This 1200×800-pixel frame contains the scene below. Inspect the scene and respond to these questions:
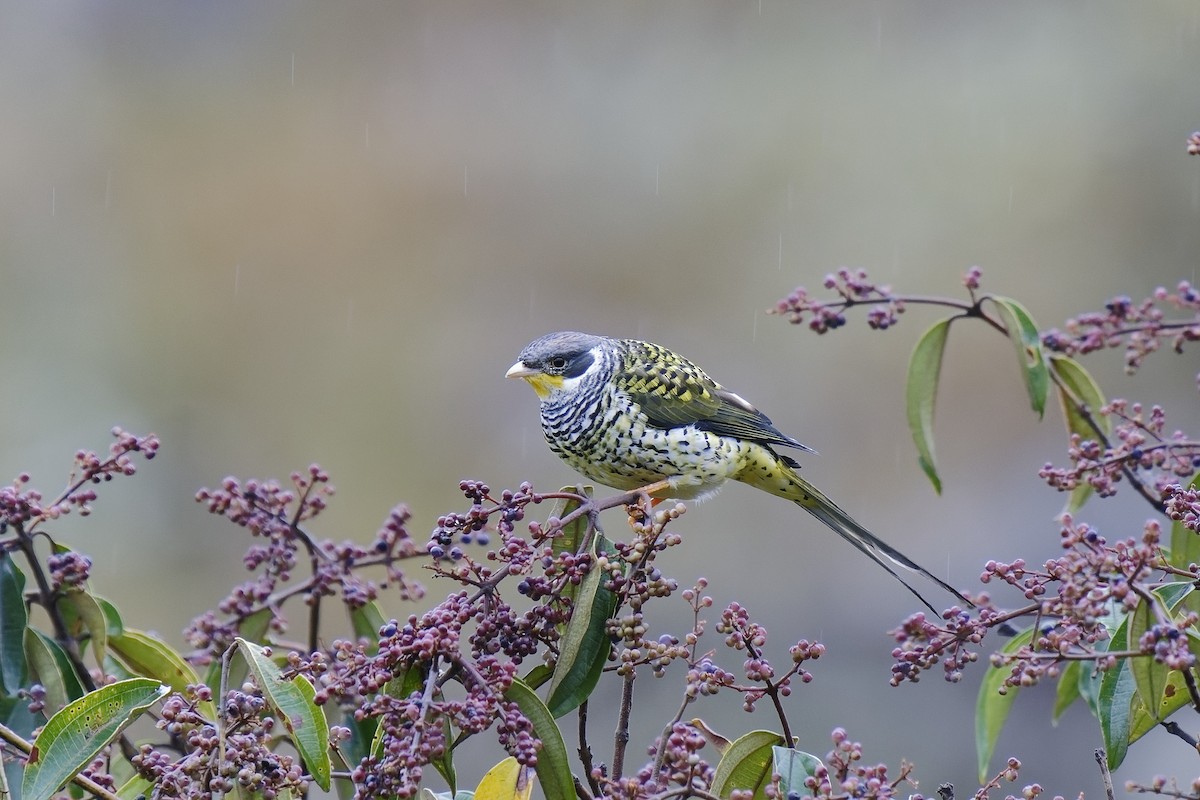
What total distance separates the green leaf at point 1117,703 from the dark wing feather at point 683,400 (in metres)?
1.63

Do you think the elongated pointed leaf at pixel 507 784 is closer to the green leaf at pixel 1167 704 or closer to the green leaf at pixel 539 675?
the green leaf at pixel 539 675

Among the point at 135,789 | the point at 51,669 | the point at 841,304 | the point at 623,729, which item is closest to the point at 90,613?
the point at 51,669

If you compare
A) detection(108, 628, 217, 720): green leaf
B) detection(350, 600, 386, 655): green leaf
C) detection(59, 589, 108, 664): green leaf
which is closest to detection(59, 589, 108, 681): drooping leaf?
detection(59, 589, 108, 664): green leaf

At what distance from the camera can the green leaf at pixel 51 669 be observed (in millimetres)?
2182

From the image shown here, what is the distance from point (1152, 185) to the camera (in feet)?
33.9

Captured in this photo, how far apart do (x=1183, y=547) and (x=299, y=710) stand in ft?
5.30

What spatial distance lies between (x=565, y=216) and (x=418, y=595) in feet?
30.5

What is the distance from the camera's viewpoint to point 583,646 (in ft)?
6.32

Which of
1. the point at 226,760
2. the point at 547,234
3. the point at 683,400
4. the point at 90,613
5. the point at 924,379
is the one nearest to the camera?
the point at 226,760

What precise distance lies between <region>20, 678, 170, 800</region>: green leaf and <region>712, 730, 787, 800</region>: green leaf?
2.74ft

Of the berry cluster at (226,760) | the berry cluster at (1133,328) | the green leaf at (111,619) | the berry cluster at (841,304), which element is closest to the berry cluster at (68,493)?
the green leaf at (111,619)

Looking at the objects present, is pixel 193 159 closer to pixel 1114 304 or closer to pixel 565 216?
pixel 565 216

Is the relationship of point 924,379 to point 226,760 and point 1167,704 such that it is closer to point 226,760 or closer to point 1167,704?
point 1167,704

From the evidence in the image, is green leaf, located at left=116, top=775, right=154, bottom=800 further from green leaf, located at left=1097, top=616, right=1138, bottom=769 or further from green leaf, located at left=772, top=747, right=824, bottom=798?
green leaf, located at left=1097, top=616, right=1138, bottom=769
